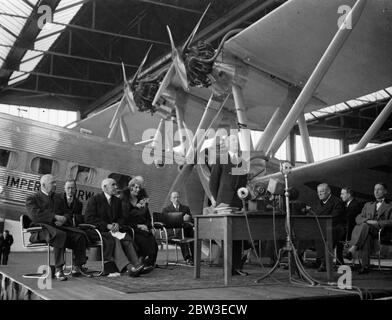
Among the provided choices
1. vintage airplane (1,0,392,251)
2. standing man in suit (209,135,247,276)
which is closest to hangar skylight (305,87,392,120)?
vintage airplane (1,0,392,251)

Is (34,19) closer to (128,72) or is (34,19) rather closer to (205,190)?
(128,72)

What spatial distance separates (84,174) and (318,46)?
518 centimetres

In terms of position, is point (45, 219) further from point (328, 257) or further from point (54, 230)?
point (328, 257)

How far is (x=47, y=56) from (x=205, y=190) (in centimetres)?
1553

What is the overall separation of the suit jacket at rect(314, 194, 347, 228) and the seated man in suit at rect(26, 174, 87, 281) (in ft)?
10.7

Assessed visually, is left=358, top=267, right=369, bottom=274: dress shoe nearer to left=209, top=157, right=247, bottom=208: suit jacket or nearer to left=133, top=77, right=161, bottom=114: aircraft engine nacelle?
left=209, top=157, right=247, bottom=208: suit jacket

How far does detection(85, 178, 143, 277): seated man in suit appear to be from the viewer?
530 cm

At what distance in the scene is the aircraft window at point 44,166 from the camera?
779 cm

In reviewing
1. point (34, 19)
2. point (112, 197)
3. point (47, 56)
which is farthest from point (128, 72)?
point (112, 197)

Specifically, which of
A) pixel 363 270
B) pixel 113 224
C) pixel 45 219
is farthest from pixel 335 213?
pixel 45 219

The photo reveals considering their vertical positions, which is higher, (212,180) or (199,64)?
(199,64)

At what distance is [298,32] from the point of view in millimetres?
8430

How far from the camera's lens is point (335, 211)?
626 cm

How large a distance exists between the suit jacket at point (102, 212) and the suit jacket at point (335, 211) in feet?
9.07
